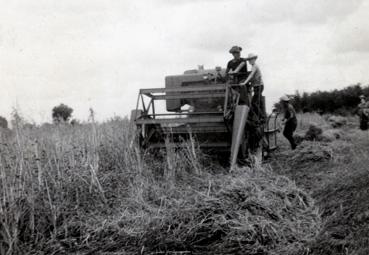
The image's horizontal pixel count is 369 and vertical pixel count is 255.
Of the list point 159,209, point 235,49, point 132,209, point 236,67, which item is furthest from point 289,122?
point 159,209

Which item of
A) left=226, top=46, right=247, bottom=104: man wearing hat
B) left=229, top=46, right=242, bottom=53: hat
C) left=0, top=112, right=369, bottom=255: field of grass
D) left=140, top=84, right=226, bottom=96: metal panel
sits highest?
left=229, top=46, right=242, bottom=53: hat

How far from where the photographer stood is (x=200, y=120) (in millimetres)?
7266

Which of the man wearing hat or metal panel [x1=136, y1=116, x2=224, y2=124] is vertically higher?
the man wearing hat

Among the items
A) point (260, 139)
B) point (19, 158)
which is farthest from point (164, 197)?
point (260, 139)

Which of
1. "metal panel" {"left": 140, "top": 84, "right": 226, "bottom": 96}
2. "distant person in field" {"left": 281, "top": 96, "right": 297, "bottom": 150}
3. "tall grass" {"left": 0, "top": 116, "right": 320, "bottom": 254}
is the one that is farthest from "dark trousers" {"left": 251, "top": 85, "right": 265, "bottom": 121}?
"tall grass" {"left": 0, "top": 116, "right": 320, "bottom": 254}

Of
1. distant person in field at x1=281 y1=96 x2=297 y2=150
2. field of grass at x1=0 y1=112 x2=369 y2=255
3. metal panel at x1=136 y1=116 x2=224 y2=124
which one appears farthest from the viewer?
distant person in field at x1=281 y1=96 x2=297 y2=150

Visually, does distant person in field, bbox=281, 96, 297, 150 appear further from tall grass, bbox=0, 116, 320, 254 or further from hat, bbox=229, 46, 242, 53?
tall grass, bbox=0, 116, 320, 254

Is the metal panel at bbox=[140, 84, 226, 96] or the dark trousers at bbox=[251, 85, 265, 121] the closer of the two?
the metal panel at bbox=[140, 84, 226, 96]

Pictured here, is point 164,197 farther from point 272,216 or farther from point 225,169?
point 225,169

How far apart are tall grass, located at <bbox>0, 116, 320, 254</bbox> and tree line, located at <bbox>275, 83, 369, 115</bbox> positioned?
104 feet

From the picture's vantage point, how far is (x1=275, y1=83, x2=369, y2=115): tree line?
122 feet

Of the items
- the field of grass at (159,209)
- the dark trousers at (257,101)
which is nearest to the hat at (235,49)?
the dark trousers at (257,101)

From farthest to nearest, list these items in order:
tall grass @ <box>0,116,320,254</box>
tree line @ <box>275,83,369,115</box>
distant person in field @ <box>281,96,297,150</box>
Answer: tree line @ <box>275,83,369,115</box> → distant person in field @ <box>281,96,297,150</box> → tall grass @ <box>0,116,320,254</box>

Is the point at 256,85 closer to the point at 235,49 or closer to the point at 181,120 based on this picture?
the point at 235,49
